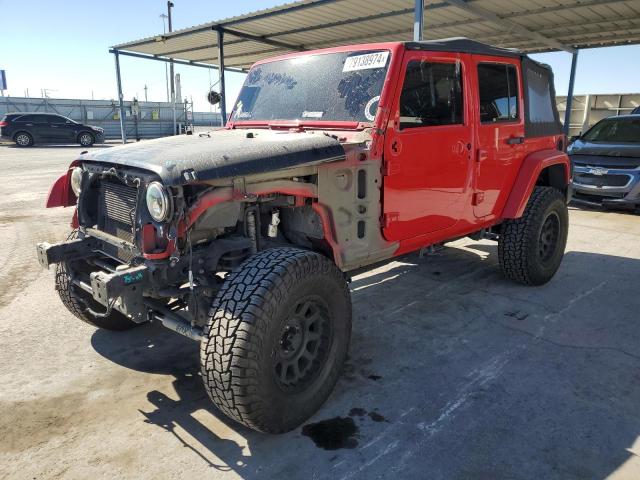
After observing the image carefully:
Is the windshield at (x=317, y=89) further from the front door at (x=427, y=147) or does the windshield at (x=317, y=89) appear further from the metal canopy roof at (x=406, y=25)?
the metal canopy roof at (x=406, y=25)

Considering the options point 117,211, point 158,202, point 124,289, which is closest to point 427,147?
point 158,202

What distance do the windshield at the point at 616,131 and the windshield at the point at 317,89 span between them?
7.91 metres

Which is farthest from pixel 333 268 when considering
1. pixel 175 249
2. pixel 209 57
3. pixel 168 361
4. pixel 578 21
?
pixel 209 57

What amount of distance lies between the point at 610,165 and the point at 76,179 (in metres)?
8.77

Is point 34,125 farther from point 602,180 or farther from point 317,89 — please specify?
point 317,89

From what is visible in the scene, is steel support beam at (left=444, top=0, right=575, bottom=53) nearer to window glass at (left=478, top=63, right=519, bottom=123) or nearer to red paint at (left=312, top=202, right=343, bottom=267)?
window glass at (left=478, top=63, right=519, bottom=123)

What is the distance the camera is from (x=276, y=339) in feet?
8.41

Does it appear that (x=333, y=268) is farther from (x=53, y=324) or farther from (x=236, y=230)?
(x=53, y=324)

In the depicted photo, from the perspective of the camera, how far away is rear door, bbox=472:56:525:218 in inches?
159

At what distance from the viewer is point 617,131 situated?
9609mm

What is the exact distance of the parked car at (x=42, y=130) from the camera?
22.4m

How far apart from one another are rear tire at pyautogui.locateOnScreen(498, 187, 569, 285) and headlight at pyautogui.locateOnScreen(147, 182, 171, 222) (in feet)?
11.4

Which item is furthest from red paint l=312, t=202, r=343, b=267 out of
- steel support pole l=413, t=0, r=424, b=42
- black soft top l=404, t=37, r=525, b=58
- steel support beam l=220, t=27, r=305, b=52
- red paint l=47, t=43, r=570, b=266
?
steel support beam l=220, t=27, r=305, b=52

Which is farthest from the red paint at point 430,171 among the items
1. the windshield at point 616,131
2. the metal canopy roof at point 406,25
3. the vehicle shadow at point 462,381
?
the windshield at point 616,131
